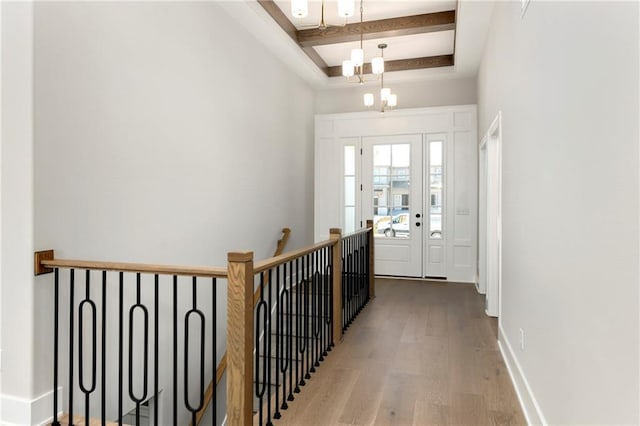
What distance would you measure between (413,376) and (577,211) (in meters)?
1.84

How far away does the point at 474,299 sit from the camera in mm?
5297

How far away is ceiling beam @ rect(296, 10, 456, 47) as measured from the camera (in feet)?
15.8

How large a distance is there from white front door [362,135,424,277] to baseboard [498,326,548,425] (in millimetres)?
3233

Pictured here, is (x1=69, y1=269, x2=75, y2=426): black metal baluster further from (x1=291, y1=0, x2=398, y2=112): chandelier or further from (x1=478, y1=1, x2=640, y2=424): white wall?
(x1=478, y1=1, x2=640, y2=424): white wall

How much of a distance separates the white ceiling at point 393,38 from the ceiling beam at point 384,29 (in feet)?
0.24

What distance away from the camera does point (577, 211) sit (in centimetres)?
160

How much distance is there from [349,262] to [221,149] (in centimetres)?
178

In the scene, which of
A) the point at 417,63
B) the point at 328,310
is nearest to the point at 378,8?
the point at 417,63

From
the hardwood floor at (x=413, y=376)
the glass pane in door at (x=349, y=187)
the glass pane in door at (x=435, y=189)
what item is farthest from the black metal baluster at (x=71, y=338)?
the glass pane in door at (x=435, y=189)

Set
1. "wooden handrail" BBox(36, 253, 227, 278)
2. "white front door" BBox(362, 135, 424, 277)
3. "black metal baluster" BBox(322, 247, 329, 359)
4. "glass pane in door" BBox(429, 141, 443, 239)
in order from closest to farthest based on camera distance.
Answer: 1. "wooden handrail" BBox(36, 253, 227, 278)
2. "black metal baluster" BBox(322, 247, 329, 359)
3. "glass pane in door" BBox(429, 141, 443, 239)
4. "white front door" BBox(362, 135, 424, 277)

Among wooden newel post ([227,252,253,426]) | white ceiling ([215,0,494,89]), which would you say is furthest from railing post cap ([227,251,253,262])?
white ceiling ([215,0,494,89])

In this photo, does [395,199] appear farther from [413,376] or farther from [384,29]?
[413,376]

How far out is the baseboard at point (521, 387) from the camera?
7.25ft

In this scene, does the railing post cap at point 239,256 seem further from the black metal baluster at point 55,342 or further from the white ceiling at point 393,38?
the white ceiling at point 393,38
